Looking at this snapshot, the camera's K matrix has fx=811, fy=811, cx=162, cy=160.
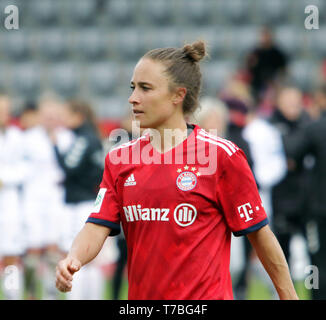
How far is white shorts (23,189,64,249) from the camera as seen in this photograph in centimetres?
917

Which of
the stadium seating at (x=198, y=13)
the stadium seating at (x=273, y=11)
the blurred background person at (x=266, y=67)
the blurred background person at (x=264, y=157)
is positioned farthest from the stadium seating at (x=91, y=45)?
the blurred background person at (x=264, y=157)

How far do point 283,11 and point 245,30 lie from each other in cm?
96

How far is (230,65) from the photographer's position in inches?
624

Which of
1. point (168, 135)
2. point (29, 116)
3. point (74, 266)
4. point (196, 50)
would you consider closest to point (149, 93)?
point (168, 135)

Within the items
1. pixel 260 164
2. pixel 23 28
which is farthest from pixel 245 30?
pixel 260 164

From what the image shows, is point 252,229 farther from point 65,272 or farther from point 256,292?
point 256,292

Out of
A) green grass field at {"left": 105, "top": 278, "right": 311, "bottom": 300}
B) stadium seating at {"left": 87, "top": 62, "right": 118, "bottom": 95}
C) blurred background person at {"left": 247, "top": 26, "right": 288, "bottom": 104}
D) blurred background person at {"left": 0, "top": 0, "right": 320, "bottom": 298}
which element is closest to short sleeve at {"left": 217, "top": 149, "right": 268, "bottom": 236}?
green grass field at {"left": 105, "top": 278, "right": 311, "bottom": 300}

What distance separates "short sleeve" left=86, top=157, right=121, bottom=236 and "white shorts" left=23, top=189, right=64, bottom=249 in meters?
5.30

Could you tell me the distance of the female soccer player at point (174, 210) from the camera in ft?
12.1

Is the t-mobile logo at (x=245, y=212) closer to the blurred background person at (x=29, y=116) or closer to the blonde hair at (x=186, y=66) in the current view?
the blonde hair at (x=186, y=66)

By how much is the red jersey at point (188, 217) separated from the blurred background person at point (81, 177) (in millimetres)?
4816

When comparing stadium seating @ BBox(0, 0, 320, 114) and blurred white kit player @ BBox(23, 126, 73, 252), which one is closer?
blurred white kit player @ BBox(23, 126, 73, 252)

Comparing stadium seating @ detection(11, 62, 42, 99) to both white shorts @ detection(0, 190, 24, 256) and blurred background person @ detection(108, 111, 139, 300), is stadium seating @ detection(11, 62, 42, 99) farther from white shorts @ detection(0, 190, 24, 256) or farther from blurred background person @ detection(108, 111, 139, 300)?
blurred background person @ detection(108, 111, 139, 300)

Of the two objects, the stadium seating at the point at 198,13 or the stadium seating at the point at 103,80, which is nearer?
the stadium seating at the point at 103,80
